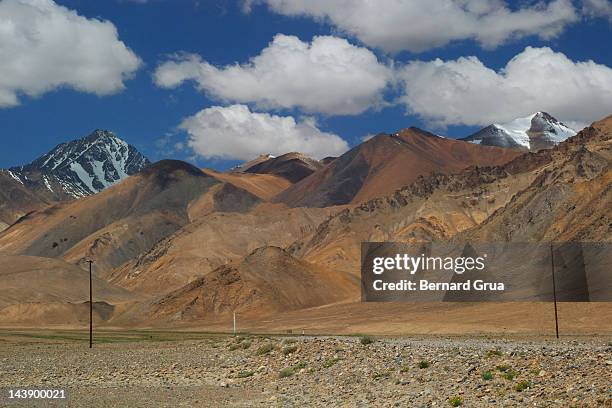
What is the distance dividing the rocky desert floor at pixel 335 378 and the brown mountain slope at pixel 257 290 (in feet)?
281

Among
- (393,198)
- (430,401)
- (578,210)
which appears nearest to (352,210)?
(393,198)

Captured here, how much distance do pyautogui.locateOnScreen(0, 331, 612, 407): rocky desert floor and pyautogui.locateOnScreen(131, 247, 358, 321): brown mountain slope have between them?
8569 cm

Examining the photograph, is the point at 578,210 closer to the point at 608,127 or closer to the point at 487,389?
the point at 608,127

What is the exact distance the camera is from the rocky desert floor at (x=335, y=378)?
62.1ft

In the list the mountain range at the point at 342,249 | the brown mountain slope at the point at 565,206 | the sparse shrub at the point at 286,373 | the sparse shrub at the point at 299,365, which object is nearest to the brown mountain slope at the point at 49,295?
the mountain range at the point at 342,249

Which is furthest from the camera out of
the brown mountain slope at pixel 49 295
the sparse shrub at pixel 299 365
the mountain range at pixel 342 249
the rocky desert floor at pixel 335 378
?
the brown mountain slope at pixel 49 295

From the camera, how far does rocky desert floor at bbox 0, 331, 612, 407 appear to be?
1894cm

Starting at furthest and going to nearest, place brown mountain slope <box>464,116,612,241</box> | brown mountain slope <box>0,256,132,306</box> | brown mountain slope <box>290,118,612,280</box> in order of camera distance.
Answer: brown mountain slope <box>0,256,132,306</box>, brown mountain slope <box>290,118,612,280</box>, brown mountain slope <box>464,116,612,241</box>

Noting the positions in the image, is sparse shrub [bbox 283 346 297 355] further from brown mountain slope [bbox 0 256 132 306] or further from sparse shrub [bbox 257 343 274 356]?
brown mountain slope [bbox 0 256 132 306]

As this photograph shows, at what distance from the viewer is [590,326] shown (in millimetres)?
69688

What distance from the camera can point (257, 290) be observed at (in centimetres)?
12706

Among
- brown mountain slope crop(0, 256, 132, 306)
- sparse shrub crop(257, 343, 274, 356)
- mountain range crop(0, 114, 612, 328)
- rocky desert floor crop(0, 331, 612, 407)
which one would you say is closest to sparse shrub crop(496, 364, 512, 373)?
rocky desert floor crop(0, 331, 612, 407)

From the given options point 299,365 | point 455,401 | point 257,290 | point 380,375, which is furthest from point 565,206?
point 455,401

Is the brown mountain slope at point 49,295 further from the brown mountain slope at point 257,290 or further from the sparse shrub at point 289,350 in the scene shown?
the sparse shrub at point 289,350
